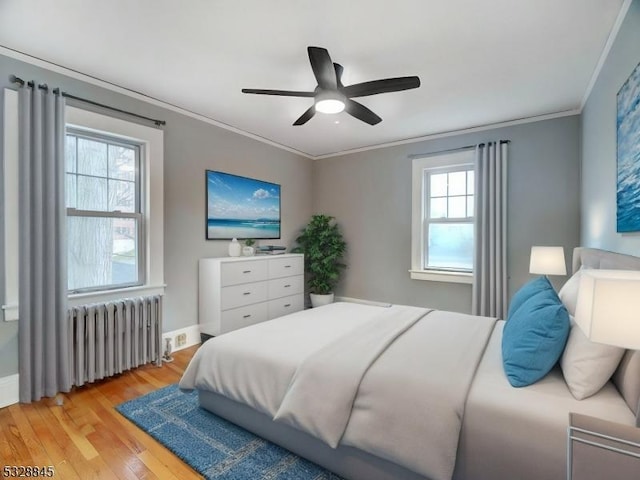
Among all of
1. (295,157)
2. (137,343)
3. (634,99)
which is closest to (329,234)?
(295,157)

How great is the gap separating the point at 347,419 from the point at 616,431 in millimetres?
971

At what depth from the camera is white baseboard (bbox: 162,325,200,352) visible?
3300mm

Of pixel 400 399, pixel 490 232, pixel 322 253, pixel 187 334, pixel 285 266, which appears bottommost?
→ pixel 187 334

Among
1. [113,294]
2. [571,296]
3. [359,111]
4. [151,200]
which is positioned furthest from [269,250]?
[571,296]

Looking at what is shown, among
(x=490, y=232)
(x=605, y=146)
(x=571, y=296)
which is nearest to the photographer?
(x=571, y=296)

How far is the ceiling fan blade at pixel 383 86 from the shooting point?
204cm

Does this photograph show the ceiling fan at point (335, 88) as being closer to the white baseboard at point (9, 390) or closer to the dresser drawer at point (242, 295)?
the dresser drawer at point (242, 295)

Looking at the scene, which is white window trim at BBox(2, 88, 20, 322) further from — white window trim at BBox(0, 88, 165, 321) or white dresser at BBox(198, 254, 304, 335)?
white dresser at BBox(198, 254, 304, 335)

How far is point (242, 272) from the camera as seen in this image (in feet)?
11.9

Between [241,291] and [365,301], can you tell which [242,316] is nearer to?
[241,291]

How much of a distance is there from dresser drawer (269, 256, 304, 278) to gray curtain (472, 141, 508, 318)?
2.29 metres

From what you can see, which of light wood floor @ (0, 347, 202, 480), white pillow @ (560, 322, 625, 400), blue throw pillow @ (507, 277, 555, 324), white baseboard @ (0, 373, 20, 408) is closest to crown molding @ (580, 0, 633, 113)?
blue throw pillow @ (507, 277, 555, 324)

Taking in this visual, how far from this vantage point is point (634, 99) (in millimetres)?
1710

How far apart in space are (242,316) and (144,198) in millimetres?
1632
